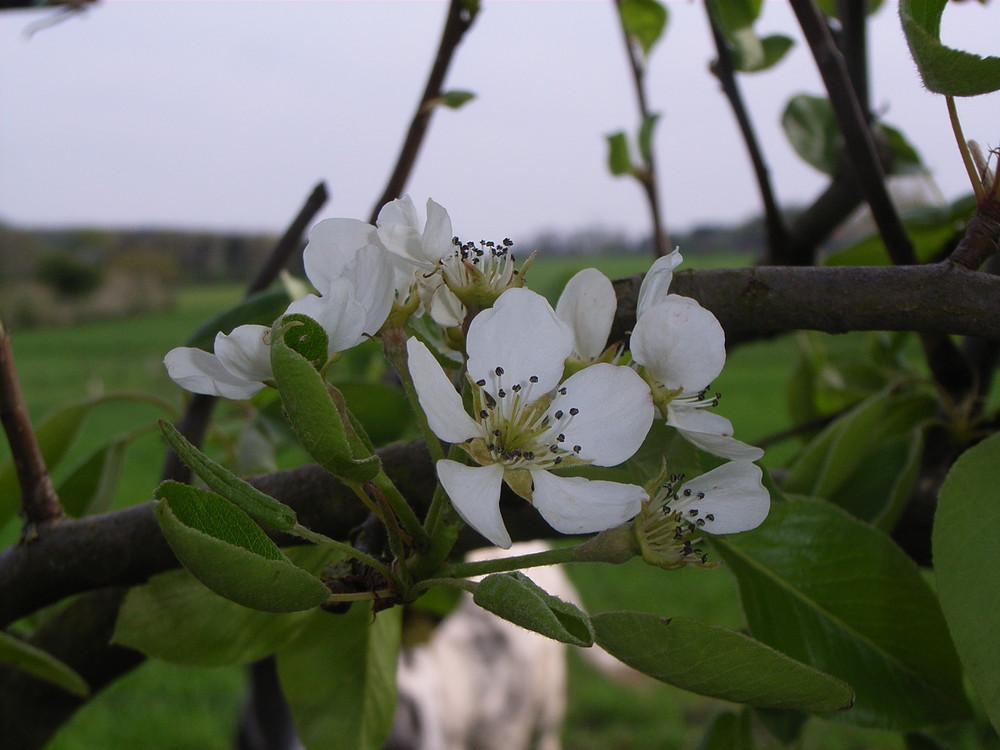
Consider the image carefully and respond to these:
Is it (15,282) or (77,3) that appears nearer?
(77,3)

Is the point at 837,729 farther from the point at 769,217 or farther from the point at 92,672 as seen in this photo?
Result: the point at 92,672

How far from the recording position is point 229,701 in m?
2.60

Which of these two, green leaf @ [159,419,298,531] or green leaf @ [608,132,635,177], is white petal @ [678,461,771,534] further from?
green leaf @ [608,132,635,177]

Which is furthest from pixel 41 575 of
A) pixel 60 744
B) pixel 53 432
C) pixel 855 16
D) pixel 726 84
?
pixel 60 744

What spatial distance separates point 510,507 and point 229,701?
2526 millimetres

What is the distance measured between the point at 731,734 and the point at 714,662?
0.92 ft

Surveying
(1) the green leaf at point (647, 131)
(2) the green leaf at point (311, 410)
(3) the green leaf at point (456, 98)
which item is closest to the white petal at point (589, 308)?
(2) the green leaf at point (311, 410)

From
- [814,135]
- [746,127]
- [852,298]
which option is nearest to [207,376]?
[852,298]

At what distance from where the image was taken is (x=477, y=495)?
27 cm

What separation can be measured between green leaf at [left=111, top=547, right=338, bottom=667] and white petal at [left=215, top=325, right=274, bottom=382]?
0.43ft

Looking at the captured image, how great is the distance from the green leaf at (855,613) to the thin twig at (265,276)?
326 millimetres

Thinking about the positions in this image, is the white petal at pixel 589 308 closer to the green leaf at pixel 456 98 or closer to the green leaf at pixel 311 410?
the green leaf at pixel 311 410

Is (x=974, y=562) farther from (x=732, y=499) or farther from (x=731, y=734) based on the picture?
(x=731, y=734)

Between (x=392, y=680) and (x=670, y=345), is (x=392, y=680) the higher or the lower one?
the lower one
